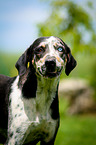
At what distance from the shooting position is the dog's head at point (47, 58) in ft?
8.71

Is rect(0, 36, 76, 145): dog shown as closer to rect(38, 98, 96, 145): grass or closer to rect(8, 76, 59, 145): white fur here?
rect(8, 76, 59, 145): white fur

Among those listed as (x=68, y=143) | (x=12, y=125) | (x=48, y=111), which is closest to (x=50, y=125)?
(x=48, y=111)

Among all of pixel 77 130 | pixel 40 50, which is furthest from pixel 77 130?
pixel 40 50

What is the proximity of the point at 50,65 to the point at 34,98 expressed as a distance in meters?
0.55

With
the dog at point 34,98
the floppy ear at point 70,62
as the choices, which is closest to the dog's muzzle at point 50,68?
the dog at point 34,98

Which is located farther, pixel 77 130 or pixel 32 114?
pixel 77 130

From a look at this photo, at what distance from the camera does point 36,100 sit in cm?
295

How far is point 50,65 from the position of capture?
262cm

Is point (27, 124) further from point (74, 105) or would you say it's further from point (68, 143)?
point (74, 105)

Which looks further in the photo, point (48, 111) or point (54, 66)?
point (48, 111)

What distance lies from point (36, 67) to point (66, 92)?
10.2 m

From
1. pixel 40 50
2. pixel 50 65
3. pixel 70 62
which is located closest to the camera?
pixel 50 65

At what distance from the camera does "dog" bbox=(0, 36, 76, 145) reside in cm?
281

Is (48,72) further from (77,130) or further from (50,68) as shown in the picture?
(77,130)
